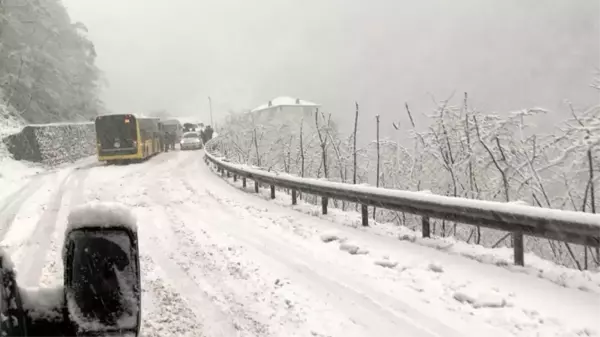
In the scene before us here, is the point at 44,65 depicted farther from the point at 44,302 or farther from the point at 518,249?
the point at 44,302

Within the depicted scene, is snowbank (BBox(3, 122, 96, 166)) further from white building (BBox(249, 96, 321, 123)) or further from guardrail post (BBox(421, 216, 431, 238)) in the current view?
white building (BBox(249, 96, 321, 123))

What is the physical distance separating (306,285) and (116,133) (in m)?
27.3

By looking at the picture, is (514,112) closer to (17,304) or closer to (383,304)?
(383,304)

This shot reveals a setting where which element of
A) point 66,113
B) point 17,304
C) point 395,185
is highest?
point 66,113

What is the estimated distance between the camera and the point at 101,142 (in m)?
30.0

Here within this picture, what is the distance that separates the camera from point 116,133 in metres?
30.3

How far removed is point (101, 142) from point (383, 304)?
2831cm

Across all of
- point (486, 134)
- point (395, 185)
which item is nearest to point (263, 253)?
point (486, 134)

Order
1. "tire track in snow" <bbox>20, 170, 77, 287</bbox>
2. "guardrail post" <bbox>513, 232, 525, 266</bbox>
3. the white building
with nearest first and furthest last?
1. "guardrail post" <bbox>513, 232, 525, 266</bbox>
2. "tire track in snow" <bbox>20, 170, 77, 287</bbox>
3. the white building

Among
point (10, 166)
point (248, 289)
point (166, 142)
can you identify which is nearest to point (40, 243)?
point (248, 289)

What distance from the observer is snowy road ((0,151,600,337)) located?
15.1ft

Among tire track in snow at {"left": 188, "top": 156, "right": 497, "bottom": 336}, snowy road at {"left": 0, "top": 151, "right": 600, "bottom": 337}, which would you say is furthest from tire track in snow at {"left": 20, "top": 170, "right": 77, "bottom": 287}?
tire track in snow at {"left": 188, "top": 156, "right": 497, "bottom": 336}

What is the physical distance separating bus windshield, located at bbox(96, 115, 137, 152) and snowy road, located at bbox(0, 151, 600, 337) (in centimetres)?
2022

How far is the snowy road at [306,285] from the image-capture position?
182 inches
